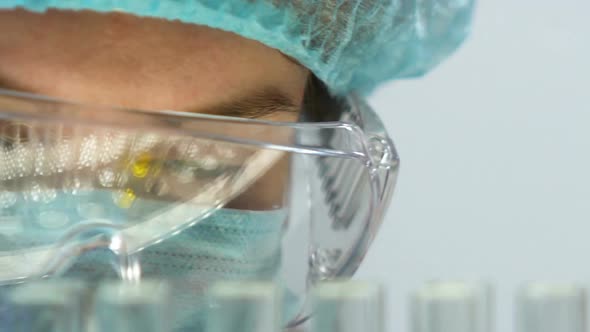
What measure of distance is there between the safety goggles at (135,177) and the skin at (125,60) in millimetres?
48

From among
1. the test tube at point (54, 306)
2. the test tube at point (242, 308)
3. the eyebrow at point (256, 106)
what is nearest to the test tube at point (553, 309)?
the test tube at point (242, 308)

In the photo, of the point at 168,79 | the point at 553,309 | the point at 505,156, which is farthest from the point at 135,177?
the point at 505,156

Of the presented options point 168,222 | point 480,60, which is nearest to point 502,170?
point 480,60

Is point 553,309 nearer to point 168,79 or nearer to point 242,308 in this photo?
point 242,308

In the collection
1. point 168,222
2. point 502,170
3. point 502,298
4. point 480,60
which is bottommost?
point 502,298

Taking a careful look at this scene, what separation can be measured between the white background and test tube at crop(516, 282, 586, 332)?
76cm

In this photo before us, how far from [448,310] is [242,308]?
0.45 feet

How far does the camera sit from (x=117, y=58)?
0.76 meters

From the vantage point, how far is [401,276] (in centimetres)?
130

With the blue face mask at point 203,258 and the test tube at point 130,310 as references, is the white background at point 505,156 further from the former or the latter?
the test tube at point 130,310

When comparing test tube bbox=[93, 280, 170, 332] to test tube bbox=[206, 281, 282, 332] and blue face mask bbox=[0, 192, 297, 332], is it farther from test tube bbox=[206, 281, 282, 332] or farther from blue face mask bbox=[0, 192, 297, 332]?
blue face mask bbox=[0, 192, 297, 332]

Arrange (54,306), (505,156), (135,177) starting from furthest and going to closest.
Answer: (505,156)
(135,177)
(54,306)

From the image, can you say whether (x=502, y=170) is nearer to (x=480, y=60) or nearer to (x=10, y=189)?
(x=480, y=60)

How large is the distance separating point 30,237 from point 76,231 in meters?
0.05
